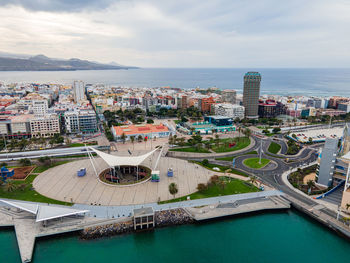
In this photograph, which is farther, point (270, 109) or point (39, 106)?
point (270, 109)

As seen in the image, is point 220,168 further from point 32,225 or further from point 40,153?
point 40,153

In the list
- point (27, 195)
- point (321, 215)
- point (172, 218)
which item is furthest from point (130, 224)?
point (321, 215)

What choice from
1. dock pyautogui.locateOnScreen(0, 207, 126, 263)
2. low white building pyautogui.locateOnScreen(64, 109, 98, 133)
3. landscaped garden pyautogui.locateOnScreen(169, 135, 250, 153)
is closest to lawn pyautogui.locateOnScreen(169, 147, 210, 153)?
landscaped garden pyautogui.locateOnScreen(169, 135, 250, 153)

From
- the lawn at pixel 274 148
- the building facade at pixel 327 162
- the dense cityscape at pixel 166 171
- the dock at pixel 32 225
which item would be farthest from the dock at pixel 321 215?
the dock at pixel 32 225

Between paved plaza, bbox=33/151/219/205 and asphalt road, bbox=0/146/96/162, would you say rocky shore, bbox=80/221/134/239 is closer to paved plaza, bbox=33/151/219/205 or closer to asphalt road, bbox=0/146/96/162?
paved plaza, bbox=33/151/219/205

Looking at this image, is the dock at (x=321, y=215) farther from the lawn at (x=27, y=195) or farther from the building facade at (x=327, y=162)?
the lawn at (x=27, y=195)

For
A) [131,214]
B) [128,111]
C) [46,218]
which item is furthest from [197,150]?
[128,111]
